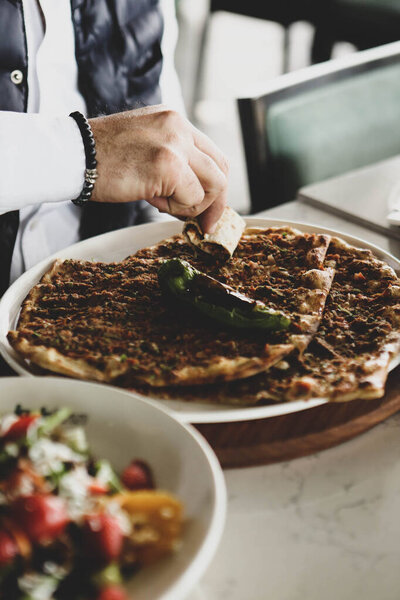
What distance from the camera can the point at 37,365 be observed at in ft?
3.99

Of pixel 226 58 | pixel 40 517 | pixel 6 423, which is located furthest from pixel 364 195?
pixel 226 58

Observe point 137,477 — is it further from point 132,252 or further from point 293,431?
point 132,252

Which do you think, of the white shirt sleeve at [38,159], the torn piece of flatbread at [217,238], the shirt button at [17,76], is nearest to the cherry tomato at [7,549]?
the white shirt sleeve at [38,159]

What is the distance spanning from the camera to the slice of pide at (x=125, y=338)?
1.17 meters

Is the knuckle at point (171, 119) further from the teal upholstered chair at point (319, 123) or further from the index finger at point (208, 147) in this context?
the teal upholstered chair at point (319, 123)

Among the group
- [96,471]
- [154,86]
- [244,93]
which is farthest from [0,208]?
[244,93]

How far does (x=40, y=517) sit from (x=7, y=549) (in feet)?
0.15

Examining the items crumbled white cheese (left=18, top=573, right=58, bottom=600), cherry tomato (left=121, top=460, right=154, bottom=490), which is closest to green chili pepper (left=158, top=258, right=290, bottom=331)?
cherry tomato (left=121, top=460, right=154, bottom=490)

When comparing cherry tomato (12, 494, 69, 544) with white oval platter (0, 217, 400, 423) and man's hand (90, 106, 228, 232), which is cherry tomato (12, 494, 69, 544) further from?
man's hand (90, 106, 228, 232)

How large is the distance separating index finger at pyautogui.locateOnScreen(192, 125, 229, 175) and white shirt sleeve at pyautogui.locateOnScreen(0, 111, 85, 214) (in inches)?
10.4

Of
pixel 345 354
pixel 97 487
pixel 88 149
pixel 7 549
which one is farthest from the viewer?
pixel 88 149

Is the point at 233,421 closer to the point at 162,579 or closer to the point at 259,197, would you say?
the point at 162,579

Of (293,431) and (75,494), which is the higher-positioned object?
(75,494)

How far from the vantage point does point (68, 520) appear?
75cm
